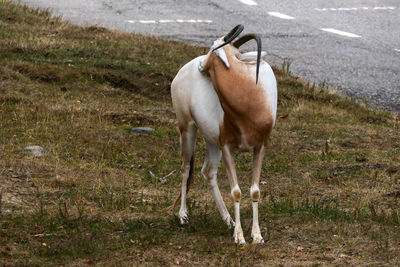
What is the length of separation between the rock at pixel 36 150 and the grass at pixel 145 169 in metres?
0.12

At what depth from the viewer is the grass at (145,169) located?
6.91m

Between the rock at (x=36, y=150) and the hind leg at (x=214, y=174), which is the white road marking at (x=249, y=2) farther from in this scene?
the hind leg at (x=214, y=174)

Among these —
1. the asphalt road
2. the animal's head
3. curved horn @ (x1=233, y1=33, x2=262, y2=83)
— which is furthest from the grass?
curved horn @ (x1=233, y1=33, x2=262, y2=83)

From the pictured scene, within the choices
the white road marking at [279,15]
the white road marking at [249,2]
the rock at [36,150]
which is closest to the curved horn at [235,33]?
the rock at [36,150]

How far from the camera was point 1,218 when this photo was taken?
739cm

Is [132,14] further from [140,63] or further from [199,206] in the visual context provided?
[199,206]

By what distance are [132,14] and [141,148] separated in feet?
28.1

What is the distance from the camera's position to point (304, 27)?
18.0m

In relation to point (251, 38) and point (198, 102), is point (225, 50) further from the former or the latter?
point (198, 102)

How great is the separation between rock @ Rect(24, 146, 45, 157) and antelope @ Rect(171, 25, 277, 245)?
8.45 feet

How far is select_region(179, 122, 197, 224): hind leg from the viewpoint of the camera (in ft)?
25.0

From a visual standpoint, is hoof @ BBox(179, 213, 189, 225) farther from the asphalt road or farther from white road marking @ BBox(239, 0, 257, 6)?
white road marking @ BBox(239, 0, 257, 6)

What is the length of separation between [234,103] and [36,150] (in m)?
3.44

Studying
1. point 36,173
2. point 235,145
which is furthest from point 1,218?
point 235,145
